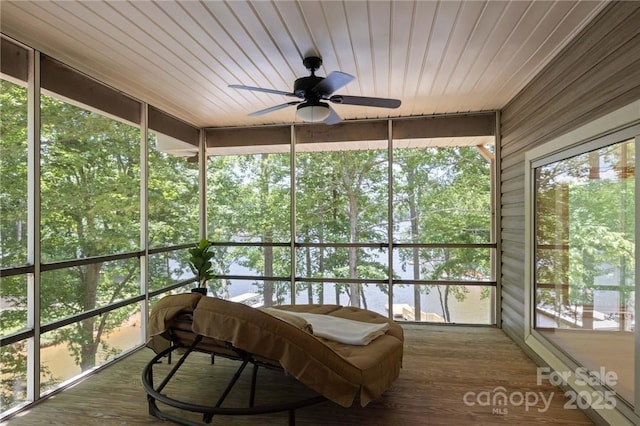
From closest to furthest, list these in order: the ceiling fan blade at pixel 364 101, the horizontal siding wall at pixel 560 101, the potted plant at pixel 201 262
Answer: the horizontal siding wall at pixel 560 101, the ceiling fan blade at pixel 364 101, the potted plant at pixel 201 262

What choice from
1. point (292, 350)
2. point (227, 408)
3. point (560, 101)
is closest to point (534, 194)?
point (560, 101)

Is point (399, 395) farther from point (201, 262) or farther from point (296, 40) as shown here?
point (201, 262)

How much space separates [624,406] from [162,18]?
13.3ft

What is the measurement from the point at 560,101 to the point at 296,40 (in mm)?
2382

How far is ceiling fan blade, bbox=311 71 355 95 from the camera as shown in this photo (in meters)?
2.40

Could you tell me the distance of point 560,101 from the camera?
2906mm

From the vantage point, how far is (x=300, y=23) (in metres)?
2.38

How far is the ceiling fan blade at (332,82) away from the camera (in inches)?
94.5

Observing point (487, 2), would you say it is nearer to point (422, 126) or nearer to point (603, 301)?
point (603, 301)

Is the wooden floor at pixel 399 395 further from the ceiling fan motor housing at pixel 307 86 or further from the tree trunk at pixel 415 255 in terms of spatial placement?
the ceiling fan motor housing at pixel 307 86

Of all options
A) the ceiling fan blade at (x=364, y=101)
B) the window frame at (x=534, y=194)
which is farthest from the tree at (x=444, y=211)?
the ceiling fan blade at (x=364, y=101)

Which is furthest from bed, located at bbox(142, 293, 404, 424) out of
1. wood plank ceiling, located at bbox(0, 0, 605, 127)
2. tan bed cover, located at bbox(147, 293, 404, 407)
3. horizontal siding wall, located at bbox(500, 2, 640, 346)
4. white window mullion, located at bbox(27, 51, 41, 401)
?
horizontal siding wall, located at bbox(500, 2, 640, 346)

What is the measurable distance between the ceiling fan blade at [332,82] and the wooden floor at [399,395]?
2546 mm

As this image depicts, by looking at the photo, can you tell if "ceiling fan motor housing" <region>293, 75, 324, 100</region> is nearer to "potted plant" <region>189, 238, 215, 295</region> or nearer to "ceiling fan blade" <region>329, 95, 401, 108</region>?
"ceiling fan blade" <region>329, 95, 401, 108</region>
